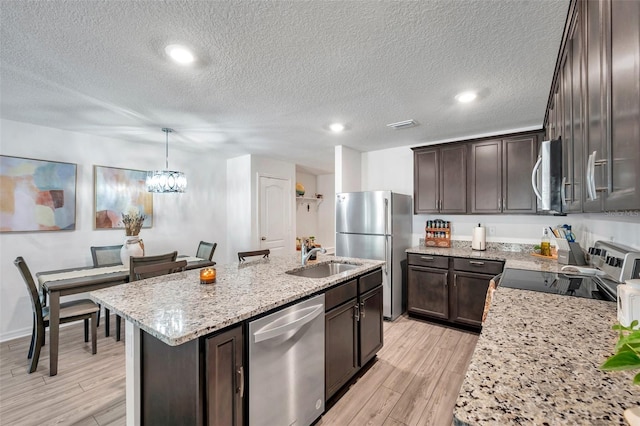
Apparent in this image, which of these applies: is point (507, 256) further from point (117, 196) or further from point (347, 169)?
point (117, 196)

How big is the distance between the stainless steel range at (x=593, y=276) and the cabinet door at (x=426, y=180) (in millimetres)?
1665

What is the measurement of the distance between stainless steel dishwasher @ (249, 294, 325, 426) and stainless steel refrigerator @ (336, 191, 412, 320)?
6.40 ft

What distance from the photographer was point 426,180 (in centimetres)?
382

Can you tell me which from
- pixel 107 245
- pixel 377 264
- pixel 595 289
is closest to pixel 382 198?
pixel 377 264

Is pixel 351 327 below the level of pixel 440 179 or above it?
below

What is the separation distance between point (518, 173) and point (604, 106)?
2.75 metres

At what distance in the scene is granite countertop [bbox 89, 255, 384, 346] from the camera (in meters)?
1.19

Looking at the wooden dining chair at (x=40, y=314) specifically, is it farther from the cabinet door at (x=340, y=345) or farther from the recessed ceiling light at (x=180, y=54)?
the cabinet door at (x=340, y=345)

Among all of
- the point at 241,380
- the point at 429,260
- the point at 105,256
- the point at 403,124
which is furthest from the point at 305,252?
the point at 105,256

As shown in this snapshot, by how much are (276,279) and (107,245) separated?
10.2ft

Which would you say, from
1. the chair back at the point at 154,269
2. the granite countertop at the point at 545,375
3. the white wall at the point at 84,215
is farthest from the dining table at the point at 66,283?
the granite countertop at the point at 545,375

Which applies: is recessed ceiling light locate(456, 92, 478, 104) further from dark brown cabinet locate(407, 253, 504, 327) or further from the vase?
the vase

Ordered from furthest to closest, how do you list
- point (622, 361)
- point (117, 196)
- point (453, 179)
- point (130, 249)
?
point (117, 196) < point (453, 179) < point (130, 249) < point (622, 361)

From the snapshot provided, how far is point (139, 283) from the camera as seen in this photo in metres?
1.89
